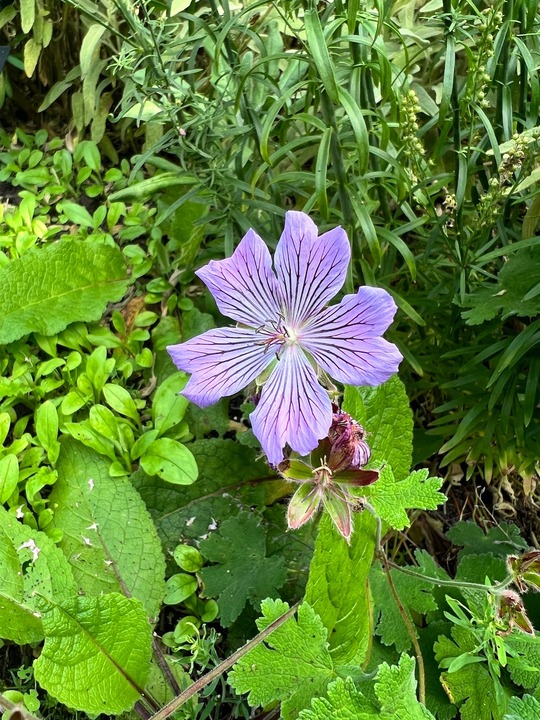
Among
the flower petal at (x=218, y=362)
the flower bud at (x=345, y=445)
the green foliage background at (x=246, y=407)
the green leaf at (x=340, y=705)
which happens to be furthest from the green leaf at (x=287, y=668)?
the flower petal at (x=218, y=362)

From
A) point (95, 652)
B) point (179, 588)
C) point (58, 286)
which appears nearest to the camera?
point (95, 652)

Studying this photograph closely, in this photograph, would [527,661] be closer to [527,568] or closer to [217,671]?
[527,568]

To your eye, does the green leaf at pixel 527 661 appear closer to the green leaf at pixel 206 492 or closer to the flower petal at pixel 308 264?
the green leaf at pixel 206 492

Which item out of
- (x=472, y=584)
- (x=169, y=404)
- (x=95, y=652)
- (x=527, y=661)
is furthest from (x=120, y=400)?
(x=527, y=661)

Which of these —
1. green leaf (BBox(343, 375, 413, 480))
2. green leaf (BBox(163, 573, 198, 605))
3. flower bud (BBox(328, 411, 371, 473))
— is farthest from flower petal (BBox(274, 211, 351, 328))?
green leaf (BBox(163, 573, 198, 605))

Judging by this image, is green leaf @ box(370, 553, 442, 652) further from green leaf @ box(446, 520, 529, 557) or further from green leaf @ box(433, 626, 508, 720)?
green leaf @ box(446, 520, 529, 557)

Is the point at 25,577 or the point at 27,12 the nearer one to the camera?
the point at 25,577
